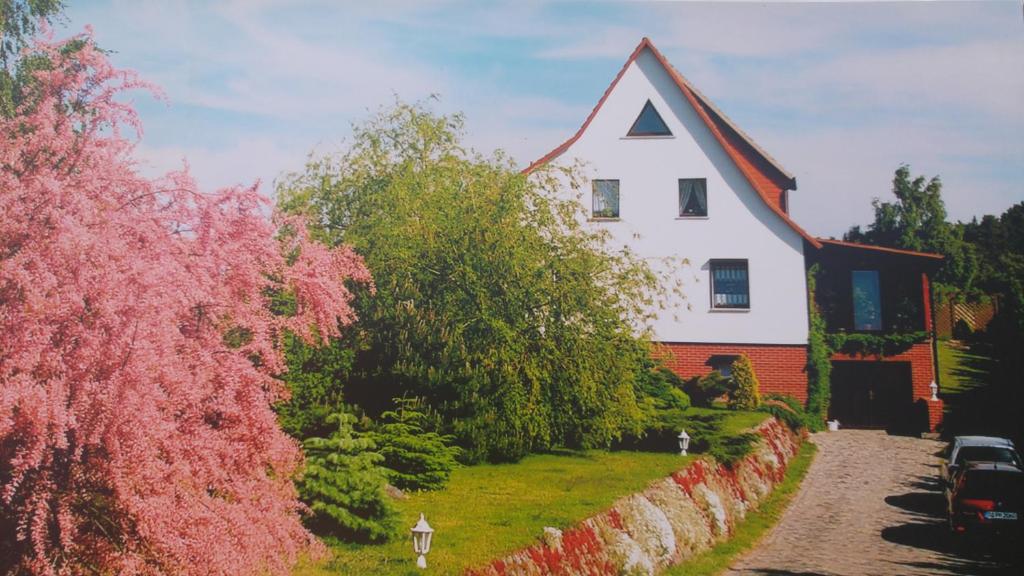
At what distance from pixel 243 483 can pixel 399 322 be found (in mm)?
7197

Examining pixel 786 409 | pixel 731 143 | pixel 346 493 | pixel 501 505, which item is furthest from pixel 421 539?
pixel 731 143

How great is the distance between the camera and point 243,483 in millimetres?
6797

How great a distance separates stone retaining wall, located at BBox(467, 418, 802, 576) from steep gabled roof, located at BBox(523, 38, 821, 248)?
1153 cm

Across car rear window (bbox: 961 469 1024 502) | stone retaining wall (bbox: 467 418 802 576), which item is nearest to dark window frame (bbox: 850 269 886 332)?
stone retaining wall (bbox: 467 418 802 576)

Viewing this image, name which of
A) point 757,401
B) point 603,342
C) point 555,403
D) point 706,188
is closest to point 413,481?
point 555,403

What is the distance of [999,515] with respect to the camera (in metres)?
14.0

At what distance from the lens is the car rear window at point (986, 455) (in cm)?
1620

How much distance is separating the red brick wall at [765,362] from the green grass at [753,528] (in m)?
4.04

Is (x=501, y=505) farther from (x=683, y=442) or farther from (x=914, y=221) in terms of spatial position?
(x=914, y=221)

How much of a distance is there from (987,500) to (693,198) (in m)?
14.1

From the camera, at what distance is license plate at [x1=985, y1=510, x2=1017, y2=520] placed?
13.8 metres

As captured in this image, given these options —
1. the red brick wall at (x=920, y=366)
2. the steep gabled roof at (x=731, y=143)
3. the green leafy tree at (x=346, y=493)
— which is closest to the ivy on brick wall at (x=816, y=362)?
the red brick wall at (x=920, y=366)

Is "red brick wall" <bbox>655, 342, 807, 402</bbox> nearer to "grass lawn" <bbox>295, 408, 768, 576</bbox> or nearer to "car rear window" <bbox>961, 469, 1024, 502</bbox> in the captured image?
"grass lawn" <bbox>295, 408, 768, 576</bbox>

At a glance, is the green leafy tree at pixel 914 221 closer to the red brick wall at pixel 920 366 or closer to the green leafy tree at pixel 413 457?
the red brick wall at pixel 920 366
